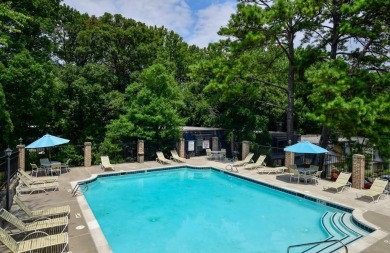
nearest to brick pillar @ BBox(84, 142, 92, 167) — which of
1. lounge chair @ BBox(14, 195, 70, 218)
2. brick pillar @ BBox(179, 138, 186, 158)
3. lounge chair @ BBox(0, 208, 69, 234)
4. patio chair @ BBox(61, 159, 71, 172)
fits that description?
patio chair @ BBox(61, 159, 71, 172)

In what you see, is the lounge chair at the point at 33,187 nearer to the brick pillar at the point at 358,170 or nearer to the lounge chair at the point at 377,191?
the lounge chair at the point at 377,191

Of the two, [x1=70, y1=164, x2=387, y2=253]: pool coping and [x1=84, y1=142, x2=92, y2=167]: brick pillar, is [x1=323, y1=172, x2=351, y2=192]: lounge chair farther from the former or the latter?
[x1=84, y1=142, x2=92, y2=167]: brick pillar

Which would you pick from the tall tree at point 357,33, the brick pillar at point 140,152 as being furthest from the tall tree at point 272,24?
the brick pillar at point 140,152

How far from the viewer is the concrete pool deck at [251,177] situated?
720 cm

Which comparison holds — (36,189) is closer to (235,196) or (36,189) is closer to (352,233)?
(235,196)

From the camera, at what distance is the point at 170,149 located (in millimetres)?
21703

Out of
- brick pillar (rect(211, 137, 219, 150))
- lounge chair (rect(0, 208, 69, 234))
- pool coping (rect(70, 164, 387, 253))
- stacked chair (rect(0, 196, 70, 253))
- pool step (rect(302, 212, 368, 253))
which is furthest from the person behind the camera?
brick pillar (rect(211, 137, 219, 150))

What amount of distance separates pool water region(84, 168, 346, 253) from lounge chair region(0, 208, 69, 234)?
5.24 feet

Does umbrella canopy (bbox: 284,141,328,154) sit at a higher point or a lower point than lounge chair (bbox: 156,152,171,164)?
higher

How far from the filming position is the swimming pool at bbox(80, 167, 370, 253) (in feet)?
27.6

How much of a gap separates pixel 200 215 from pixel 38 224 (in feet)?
18.3

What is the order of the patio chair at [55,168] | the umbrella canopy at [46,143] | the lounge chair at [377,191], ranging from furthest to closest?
the patio chair at [55,168] → the umbrella canopy at [46,143] → the lounge chair at [377,191]

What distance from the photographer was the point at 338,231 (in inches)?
356

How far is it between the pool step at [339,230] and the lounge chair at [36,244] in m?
6.49
